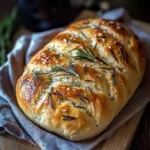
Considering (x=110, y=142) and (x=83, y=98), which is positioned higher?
(x=83, y=98)

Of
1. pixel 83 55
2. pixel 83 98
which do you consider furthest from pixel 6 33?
pixel 83 98

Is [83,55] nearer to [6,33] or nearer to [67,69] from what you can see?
[67,69]

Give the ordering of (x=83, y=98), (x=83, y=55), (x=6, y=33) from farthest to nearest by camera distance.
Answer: (x=6, y=33) → (x=83, y=55) → (x=83, y=98)

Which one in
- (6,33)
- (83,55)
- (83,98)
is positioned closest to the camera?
(83,98)

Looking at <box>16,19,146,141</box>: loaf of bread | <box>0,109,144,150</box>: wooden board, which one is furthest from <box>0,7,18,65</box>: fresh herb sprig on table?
<box>0,109,144,150</box>: wooden board

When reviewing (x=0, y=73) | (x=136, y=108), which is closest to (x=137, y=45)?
(x=136, y=108)

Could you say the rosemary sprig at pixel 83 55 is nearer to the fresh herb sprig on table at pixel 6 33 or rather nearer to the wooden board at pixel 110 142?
the wooden board at pixel 110 142

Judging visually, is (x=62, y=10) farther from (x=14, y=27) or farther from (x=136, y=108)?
(x=136, y=108)

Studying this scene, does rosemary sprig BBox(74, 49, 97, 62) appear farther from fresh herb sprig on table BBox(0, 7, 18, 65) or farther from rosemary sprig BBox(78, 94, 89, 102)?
fresh herb sprig on table BBox(0, 7, 18, 65)
